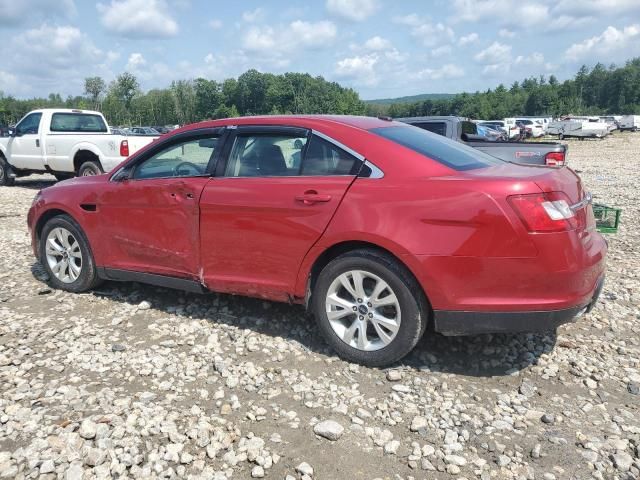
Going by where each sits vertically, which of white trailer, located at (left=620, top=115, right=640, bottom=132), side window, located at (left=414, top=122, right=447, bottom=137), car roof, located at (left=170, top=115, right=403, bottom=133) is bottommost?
white trailer, located at (left=620, top=115, right=640, bottom=132)

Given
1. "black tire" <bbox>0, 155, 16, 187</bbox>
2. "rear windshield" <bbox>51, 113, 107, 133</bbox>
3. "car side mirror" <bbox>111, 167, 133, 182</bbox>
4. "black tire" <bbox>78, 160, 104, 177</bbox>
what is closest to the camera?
"car side mirror" <bbox>111, 167, 133, 182</bbox>

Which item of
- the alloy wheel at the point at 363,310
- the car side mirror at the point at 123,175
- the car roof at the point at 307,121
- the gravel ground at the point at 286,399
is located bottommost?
the gravel ground at the point at 286,399

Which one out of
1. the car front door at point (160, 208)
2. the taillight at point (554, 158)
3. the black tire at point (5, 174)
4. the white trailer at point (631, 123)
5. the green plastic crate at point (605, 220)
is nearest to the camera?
the car front door at point (160, 208)

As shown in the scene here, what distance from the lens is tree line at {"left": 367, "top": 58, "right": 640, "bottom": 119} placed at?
103438 millimetres

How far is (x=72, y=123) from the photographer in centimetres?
1298

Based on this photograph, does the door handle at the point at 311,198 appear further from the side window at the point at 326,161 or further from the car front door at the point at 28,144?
the car front door at the point at 28,144

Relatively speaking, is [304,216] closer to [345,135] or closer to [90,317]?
[345,135]

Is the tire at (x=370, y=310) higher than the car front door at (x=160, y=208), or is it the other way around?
the car front door at (x=160, y=208)

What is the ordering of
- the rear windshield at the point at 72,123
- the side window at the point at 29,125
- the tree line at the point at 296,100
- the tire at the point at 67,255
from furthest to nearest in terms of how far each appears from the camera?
1. the tree line at the point at 296,100
2. the side window at the point at 29,125
3. the rear windshield at the point at 72,123
4. the tire at the point at 67,255

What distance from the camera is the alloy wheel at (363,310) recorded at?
367 centimetres

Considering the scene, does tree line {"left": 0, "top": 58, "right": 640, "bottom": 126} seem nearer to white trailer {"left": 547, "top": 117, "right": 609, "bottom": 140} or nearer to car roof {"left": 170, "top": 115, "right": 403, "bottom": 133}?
white trailer {"left": 547, "top": 117, "right": 609, "bottom": 140}

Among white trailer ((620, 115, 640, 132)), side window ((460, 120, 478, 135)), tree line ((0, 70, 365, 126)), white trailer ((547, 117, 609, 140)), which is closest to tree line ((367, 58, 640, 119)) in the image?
tree line ((0, 70, 365, 126))

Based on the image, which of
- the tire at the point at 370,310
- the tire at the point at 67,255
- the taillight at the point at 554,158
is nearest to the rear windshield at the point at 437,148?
the tire at the point at 370,310

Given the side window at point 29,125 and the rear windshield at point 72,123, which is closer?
the rear windshield at point 72,123
